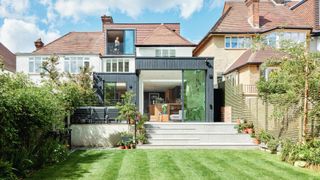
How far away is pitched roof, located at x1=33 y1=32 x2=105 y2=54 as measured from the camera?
37.7 meters

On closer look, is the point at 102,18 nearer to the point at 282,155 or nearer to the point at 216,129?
the point at 216,129

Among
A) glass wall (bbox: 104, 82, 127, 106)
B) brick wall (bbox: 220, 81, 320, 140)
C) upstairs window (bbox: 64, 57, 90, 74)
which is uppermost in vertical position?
upstairs window (bbox: 64, 57, 90, 74)

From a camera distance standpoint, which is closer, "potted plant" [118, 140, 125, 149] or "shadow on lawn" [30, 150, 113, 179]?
"shadow on lawn" [30, 150, 113, 179]

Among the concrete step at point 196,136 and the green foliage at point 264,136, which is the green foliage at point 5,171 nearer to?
the concrete step at point 196,136

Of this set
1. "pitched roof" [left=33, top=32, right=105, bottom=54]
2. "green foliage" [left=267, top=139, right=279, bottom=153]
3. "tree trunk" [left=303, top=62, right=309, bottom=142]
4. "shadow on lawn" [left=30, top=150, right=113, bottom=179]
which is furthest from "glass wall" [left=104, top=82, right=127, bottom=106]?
"tree trunk" [left=303, top=62, right=309, bottom=142]

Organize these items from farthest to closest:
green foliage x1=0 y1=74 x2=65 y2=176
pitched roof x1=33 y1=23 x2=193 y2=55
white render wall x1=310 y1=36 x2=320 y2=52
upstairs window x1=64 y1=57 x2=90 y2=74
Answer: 1. pitched roof x1=33 y1=23 x2=193 y2=55
2. upstairs window x1=64 y1=57 x2=90 y2=74
3. white render wall x1=310 y1=36 x2=320 y2=52
4. green foliage x1=0 y1=74 x2=65 y2=176

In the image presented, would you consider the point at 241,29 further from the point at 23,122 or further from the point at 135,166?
the point at 23,122

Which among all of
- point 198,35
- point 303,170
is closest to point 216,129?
point 303,170

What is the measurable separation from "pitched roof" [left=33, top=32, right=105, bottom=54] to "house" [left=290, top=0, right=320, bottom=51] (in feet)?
72.9

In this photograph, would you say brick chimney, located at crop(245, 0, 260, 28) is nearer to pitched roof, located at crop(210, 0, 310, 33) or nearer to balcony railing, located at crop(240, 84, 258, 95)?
pitched roof, located at crop(210, 0, 310, 33)

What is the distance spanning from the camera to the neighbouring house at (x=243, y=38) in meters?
23.9

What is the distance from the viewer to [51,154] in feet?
38.1

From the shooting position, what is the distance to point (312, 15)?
31875 millimetres

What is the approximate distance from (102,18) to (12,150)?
35629 millimetres
